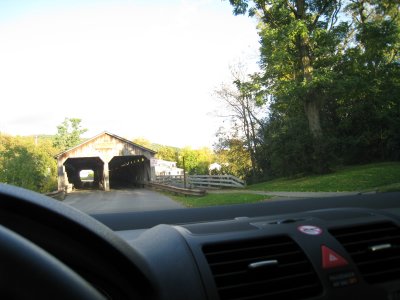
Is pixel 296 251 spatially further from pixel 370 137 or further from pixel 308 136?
pixel 370 137

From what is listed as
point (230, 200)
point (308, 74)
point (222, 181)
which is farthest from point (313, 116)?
point (230, 200)

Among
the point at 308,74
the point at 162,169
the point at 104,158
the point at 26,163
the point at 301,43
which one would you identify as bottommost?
the point at 26,163

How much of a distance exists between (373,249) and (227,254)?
76 cm

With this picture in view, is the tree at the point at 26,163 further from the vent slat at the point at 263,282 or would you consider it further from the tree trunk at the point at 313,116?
the tree trunk at the point at 313,116

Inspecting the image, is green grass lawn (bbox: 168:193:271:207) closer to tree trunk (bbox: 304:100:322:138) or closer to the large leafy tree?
the large leafy tree

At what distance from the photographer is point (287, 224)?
2121 mm

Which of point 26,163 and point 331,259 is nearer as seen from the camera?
point 331,259

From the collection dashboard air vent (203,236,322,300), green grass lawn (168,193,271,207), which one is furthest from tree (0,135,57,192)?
dashboard air vent (203,236,322,300)

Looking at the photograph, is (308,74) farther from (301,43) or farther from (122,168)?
(122,168)

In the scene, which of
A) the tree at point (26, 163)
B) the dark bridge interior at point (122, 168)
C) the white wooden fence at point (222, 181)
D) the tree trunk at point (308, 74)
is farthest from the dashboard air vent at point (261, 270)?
the dark bridge interior at point (122, 168)

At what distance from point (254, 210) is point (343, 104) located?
1181 inches

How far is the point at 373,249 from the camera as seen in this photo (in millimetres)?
2072

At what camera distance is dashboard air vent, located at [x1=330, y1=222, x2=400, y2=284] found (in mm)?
1995

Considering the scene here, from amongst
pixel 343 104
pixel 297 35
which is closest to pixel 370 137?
pixel 343 104
